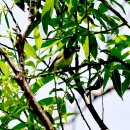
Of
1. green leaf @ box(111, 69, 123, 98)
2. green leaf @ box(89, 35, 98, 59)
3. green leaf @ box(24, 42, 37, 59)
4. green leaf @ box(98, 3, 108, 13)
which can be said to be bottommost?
green leaf @ box(111, 69, 123, 98)

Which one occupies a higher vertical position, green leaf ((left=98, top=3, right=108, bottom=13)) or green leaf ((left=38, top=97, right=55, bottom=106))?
green leaf ((left=98, top=3, right=108, bottom=13))

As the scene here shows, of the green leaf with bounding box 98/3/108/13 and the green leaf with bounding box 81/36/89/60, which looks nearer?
the green leaf with bounding box 81/36/89/60

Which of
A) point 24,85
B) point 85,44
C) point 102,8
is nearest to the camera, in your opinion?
point 24,85

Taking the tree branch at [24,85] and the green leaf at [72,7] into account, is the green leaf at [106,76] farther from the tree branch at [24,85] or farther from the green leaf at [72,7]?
the tree branch at [24,85]

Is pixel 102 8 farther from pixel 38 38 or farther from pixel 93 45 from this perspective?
pixel 38 38

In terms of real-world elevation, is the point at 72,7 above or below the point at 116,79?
above

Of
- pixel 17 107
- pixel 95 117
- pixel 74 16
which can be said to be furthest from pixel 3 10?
pixel 95 117

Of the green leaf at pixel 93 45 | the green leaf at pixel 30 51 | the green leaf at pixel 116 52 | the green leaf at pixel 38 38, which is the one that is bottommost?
the green leaf at pixel 116 52

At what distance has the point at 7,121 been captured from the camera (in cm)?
132

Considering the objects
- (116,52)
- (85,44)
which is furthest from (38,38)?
(116,52)

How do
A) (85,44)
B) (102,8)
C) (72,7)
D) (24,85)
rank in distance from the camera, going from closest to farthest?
(24,85) < (72,7) < (85,44) < (102,8)

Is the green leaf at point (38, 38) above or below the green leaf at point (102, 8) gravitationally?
below

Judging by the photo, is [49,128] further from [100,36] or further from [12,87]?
[100,36]

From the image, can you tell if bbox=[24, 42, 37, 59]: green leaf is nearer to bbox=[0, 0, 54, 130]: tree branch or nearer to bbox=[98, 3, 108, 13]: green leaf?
bbox=[0, 0, 54, 130]: tree branch
